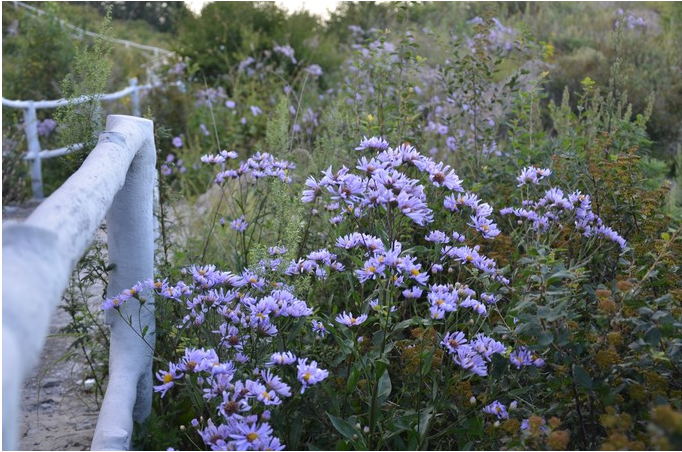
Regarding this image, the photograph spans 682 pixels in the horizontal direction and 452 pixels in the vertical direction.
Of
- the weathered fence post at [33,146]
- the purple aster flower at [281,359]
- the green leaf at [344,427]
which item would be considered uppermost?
the purple aster flower at [281,359]

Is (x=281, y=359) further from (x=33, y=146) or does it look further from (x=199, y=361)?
(x=33, y=146)

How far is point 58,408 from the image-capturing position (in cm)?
335

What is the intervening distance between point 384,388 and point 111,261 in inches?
37.2

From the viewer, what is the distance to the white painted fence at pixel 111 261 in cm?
101

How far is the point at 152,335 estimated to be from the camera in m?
2.44

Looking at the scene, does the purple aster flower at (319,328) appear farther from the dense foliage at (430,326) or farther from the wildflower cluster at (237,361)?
the wildflower cluster at (237,361)

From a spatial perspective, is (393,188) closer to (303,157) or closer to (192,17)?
(303,157)

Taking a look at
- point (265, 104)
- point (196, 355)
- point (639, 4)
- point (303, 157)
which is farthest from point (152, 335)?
point (639, 4)

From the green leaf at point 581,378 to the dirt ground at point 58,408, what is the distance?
1799 mm

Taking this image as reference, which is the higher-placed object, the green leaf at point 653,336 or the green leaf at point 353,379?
the green leaf at point 653,336

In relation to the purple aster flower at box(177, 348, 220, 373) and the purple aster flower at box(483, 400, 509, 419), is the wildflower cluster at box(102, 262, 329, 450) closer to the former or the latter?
the purple aster flower at box(177, 348, 220, 373)

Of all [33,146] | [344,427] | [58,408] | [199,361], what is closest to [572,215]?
[344,427]

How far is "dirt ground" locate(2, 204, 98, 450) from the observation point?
9.52ft

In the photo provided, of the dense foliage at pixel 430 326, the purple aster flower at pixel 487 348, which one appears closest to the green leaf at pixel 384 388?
the dense foliage at pixel 430 326
